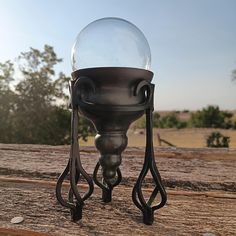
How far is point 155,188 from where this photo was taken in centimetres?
75

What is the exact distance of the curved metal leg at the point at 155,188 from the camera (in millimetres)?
669

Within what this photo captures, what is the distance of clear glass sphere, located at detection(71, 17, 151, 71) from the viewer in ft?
2.52

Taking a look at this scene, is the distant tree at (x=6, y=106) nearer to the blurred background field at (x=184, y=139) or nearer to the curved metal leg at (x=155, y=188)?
the blurred background field at (x=184, y=139)

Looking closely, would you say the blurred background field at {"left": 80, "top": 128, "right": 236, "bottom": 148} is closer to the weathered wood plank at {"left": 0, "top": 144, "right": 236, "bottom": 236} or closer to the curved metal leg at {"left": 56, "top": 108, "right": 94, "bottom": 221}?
the weathered wood plank at {"left": 0, "top": 144, "right": 236, "bottom": 236}

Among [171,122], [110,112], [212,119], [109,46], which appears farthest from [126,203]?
[171,122]

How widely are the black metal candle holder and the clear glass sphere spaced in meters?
0.07

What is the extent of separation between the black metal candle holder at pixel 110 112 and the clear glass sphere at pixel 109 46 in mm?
72

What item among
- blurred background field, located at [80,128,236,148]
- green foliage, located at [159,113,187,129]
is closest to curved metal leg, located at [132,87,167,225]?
blurred background field, located at [80,128,236,148]

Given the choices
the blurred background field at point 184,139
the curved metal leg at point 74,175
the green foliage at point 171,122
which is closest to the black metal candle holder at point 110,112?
the curved metal leg at point 74,175

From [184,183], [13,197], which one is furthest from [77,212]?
[184,183]

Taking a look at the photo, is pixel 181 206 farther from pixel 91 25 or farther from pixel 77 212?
pixel 91 25

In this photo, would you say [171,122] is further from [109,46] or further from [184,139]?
[109,46]

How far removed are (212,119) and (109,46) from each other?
1536 centimetres

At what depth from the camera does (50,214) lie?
2.34 feet
